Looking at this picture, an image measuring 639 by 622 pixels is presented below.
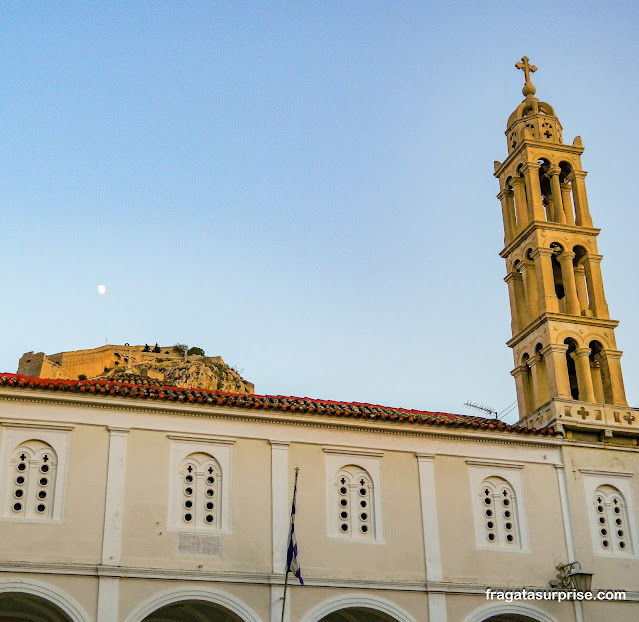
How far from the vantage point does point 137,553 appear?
822 inches

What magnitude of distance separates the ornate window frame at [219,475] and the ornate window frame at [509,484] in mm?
6051

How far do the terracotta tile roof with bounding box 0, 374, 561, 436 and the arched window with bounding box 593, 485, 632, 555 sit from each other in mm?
2049

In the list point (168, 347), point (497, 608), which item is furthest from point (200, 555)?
point (168, 347)

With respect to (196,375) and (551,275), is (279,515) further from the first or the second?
(196,375)

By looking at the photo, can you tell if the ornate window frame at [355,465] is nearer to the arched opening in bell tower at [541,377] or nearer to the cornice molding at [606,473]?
the cornice molding at [606,473]

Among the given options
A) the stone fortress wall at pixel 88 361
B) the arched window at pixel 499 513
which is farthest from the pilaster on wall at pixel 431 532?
the stone fortress wall at pixel 88 361

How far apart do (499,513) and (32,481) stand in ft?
36.2

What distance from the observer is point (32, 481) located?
2106 centimetres

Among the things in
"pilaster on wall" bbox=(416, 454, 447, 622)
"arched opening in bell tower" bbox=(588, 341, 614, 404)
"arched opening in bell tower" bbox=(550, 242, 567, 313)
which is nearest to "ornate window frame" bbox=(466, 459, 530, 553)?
"pilaster on wall" bbox=(416, 454, 447, 622)

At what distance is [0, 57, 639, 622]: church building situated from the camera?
2078 centimetres

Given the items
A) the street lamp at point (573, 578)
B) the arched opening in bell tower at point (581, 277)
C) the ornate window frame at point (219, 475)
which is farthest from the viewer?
the arched opening in bell tower at point (581, 277)

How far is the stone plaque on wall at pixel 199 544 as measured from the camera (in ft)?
69.9

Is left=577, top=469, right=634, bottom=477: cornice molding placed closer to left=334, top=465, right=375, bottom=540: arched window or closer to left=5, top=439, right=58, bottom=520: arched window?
left=334, top=465, right=375, bottom=540: arched window

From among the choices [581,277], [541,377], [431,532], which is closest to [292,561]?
[431,532]
